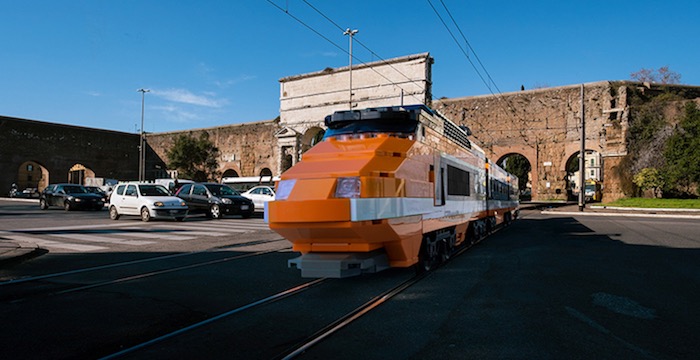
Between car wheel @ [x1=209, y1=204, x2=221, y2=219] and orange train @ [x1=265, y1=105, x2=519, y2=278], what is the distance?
14.1 m

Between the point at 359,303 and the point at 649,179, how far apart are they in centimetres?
3332

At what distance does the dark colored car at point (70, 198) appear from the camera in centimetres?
2397

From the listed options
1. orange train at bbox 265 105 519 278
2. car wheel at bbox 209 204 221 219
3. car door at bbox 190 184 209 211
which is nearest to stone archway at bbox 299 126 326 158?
car door at bbox 190 184 209 211

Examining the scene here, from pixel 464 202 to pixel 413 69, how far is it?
24.1m

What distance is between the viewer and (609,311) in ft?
16.7

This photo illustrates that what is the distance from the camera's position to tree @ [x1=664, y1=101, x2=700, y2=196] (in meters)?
29.3

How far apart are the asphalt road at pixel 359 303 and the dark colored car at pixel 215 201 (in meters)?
11.1

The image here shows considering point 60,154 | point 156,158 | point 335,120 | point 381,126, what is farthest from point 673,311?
point 156,158

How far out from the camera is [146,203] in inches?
669

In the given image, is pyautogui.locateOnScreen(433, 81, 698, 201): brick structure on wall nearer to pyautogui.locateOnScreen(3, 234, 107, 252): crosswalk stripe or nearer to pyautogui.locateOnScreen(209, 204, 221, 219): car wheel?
pyautogui.locateOnScreen(209, 204, 221, 219): car wheel

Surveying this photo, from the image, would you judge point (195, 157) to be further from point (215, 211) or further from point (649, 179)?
point (649, 179)

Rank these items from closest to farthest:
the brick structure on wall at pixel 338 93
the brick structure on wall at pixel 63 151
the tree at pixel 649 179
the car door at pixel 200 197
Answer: the car door at pixel 200 197, the tree at pixel 649 179, the brick structure on wall at pixel 338 93, the brick structure on wall at pixel 63 151

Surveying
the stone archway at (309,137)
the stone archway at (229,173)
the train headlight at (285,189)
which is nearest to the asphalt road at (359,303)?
the train headlight at (285,189)

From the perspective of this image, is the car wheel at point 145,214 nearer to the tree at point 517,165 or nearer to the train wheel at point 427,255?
the train wheel at point 427,255
